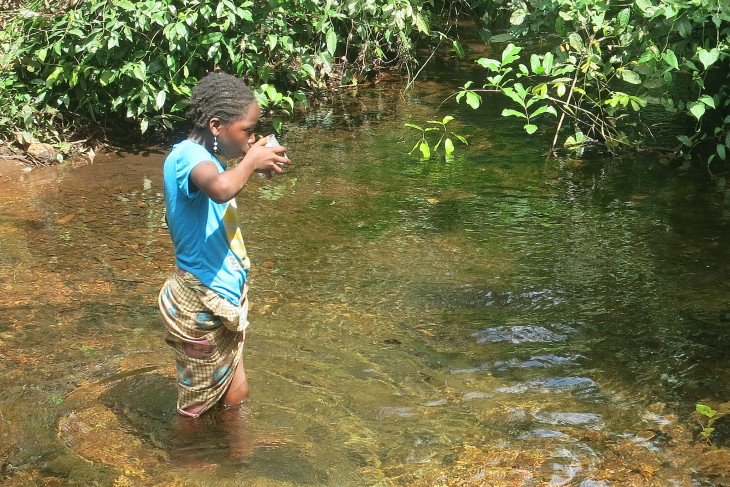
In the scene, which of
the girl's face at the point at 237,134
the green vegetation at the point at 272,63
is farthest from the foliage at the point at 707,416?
the green vegetation at the point at 272,63

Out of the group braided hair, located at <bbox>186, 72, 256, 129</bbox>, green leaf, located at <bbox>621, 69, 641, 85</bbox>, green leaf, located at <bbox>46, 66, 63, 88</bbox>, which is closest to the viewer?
braided hair, located at <bbox>186, 72, 256, 129</bbox>

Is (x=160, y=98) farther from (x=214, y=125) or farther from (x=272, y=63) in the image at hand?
(x=214, y=125)

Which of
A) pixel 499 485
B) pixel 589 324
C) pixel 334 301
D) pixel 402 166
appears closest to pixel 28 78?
pixel 402 166

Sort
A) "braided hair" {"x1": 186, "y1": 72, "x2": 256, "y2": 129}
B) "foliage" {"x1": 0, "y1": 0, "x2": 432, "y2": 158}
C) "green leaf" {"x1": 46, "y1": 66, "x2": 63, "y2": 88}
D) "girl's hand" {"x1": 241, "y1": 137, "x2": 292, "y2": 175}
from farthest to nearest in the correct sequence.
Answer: "green leaf" {"x1": 46, "y1": 66, "x2": 63, "y2": 88}, "foliage" {"x1": 0, "y1": 0, "x2": 432, "y2": 158}, "braided hair" {"x1": 186, "y1": 72, "x2": 256, "y2": 129}, "girl's hand" {"x1": 241, "y1": 137, "x2": 292, "y2": 175}

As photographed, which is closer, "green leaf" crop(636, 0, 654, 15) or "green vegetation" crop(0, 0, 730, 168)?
"green leaf" crop(636, 0, 654, 15)

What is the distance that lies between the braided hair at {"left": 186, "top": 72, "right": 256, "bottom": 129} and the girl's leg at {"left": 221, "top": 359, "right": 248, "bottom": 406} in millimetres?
1067

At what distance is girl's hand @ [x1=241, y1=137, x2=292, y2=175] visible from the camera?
10.1ft

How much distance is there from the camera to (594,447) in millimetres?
3373

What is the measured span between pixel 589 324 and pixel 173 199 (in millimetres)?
2339

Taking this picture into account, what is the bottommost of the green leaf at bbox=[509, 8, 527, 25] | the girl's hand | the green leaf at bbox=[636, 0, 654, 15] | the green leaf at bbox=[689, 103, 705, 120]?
the green leaf at bbox=[689, 103, 705, 120]

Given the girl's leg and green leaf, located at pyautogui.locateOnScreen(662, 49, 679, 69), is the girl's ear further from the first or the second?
green leaf, located at pyautogui.locateOnScreen(662, 49, 679, 69)

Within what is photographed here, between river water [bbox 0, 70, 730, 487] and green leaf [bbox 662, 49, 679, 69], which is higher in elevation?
green leaf [bbox 662, 49, 679, 69]

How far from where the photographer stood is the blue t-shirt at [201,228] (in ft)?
10.4

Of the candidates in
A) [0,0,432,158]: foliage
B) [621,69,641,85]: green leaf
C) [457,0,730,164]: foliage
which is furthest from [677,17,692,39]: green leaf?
[0,0,432,158]: foliage
